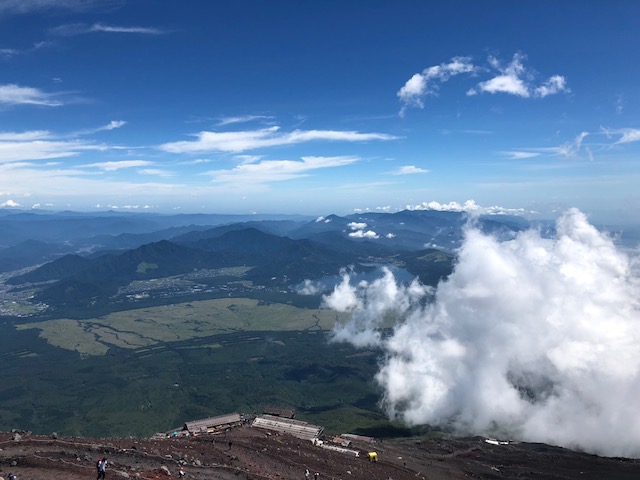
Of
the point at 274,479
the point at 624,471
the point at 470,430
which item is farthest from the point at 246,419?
the point at 470,430

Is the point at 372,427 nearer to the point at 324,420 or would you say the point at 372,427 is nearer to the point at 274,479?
the point at 324,420

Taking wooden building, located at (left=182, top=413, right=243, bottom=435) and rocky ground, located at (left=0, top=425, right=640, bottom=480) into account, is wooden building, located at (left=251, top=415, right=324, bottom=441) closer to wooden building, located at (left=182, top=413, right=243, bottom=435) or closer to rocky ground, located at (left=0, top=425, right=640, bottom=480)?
wooden building, located at (left=182, top=413, right=243, bottom=435)

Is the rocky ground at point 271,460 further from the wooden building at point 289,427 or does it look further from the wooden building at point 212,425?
the wooden building at point 212,425

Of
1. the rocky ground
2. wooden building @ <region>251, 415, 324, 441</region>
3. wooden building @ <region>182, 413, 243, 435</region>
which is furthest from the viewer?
wooden building @ <region>182, 413, 243, 435</region>

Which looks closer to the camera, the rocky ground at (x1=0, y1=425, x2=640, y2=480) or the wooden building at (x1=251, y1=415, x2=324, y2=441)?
the rocky ground at (x1=0, y1=425, x2=640, y2=480)

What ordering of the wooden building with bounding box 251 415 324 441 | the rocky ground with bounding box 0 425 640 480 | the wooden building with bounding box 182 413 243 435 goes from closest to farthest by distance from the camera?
the rocky ground with bounding box 0 425 640 480 → the wooden building with bounding box 251 415 324 441 → the wooden building with bounding box 182 413 243 435

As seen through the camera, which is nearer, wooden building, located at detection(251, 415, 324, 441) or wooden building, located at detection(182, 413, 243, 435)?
wooden building, located at detection(251, 415, 324, 441)

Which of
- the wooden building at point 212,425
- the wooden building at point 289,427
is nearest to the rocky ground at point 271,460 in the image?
the wooden building at point 289,427

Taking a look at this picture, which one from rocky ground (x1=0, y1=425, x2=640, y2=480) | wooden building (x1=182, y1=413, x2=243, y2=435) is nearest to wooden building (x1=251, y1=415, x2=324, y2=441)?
wooden building (x1=182, y1=413, x2=243, y2=435)
